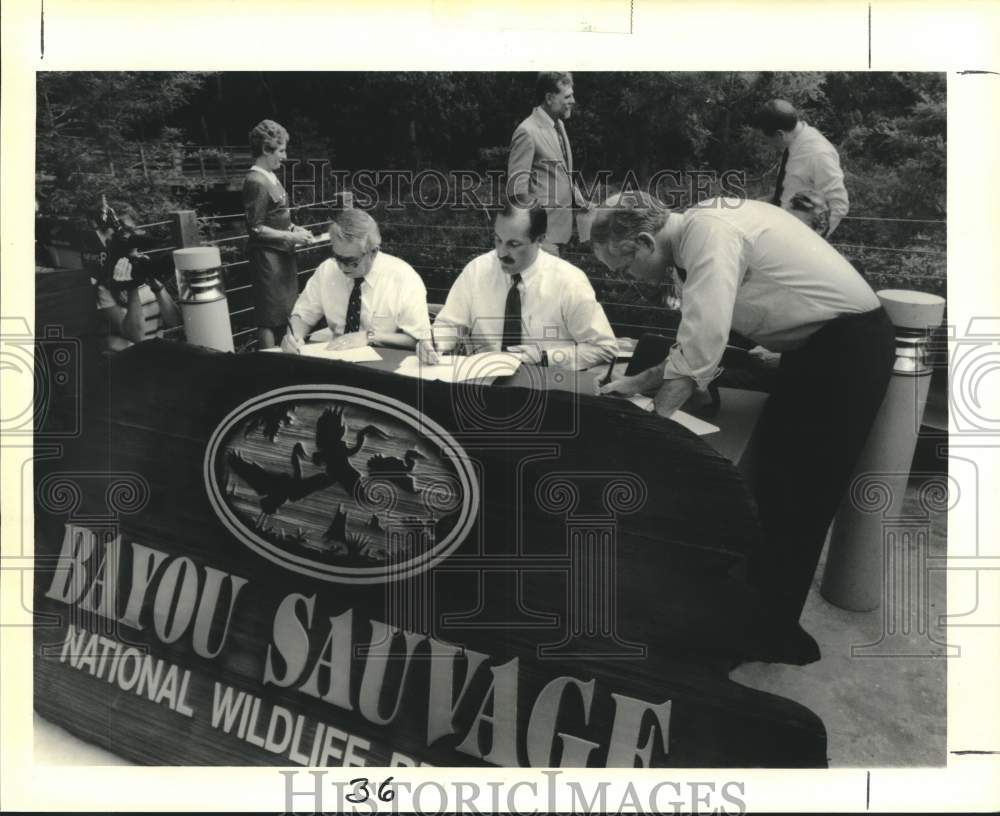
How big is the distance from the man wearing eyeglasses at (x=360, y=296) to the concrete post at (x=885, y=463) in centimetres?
158

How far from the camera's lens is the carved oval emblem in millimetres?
3355

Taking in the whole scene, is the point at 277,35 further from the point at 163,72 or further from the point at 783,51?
the point at 783,51

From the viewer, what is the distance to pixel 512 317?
3369 millimetres

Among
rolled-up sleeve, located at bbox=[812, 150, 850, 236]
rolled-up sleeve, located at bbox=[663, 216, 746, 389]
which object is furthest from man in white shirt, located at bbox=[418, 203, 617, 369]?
rolled-up sleeve, located at bbox=[812, 150, 850, 236]

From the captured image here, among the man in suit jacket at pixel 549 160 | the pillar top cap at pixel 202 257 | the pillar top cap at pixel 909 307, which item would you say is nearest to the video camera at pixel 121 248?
the pillar top cap at pixel 202 257

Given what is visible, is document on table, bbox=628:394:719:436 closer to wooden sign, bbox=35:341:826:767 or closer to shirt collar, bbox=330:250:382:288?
wooden sign, bbox=35:341:826:767

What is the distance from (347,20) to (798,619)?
101 inches

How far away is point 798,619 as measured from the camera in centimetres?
340

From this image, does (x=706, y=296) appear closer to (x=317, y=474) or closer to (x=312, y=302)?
(x=312, y=302)

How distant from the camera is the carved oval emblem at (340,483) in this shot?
3.36 metres

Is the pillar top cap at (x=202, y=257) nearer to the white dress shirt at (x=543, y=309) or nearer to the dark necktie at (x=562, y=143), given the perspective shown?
the white dress shirt at (x=543, y=309)

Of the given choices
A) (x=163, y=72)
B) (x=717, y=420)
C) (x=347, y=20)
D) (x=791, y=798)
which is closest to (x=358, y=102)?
(x=347, y=20)

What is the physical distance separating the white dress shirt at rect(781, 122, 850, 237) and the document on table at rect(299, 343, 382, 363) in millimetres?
1488

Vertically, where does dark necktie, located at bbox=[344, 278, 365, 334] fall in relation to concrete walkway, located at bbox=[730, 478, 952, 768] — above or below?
above
